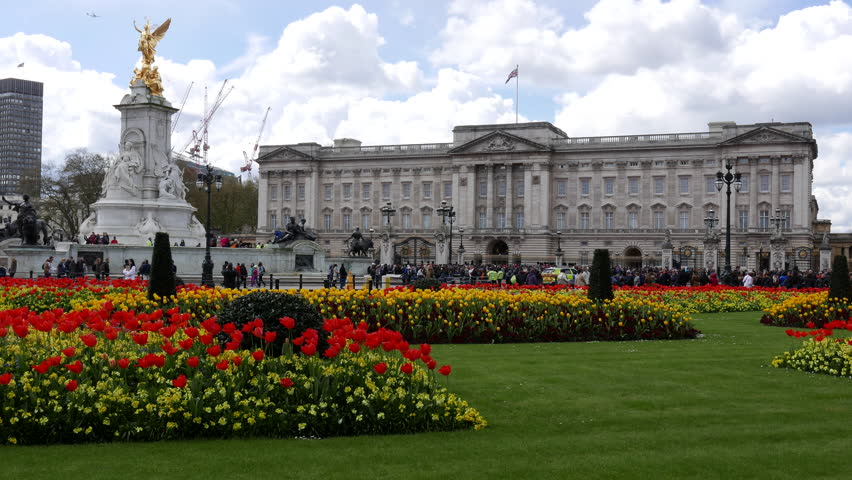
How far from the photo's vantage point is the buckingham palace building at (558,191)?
83.1m

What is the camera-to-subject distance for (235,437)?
8219mm

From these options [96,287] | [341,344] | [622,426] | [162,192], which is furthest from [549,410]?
[162,192]

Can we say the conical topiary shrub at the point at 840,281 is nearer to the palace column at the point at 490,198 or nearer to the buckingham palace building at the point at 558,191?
the buckingham palace building at the point at 558,191

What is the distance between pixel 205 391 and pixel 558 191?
85660mm

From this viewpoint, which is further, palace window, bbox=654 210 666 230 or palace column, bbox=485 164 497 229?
palace column, bbox=485 164 497 229

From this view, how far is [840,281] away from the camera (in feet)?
67.3

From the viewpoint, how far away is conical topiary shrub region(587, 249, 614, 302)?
18.9 metres

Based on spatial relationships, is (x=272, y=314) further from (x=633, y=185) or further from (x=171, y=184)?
(x=633, y=185)

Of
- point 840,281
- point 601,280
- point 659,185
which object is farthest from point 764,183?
point 601,280

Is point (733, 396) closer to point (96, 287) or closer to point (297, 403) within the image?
point (297, 403)

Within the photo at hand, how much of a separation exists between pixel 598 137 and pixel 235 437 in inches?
3376

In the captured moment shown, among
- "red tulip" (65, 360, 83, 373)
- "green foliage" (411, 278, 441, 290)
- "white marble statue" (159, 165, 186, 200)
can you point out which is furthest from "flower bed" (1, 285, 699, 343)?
"white marble statue" (159, 165, 186, 200)

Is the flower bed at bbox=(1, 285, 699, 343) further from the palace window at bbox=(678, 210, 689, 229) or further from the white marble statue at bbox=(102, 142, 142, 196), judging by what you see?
the palace window at bbox=(678, 210, 689, 229)

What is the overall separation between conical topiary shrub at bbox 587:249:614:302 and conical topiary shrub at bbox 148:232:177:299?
28.5ft
